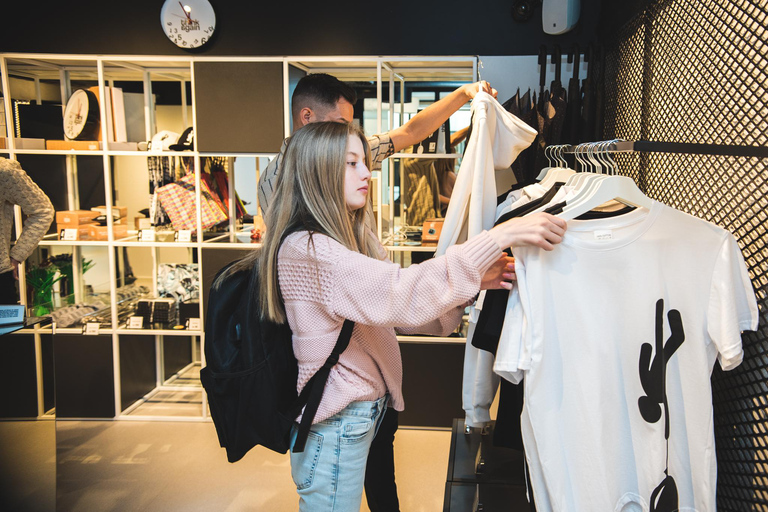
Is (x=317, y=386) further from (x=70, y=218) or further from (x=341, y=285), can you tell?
(x=70, y=218)

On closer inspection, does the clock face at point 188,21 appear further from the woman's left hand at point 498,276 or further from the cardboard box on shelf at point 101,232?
the woman's left hand at point 498,276

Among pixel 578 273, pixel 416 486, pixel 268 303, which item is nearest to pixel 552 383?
pixel 578 273

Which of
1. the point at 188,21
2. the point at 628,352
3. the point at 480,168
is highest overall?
the point at 188,21

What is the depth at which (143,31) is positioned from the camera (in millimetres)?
3891

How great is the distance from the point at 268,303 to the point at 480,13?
9.35ft

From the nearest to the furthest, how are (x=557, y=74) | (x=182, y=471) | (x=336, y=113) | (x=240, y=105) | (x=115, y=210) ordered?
(x=336, y=113) < (x=557, y=74) < (x=182, y=471) < (x=240, y=105) < (x=115, y=210)

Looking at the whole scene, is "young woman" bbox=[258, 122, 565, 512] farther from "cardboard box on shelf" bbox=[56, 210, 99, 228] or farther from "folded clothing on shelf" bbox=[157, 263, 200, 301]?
"cardboard box on shelf" bbox=[56, 210, 99, 228]

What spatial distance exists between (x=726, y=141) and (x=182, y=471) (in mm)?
3047

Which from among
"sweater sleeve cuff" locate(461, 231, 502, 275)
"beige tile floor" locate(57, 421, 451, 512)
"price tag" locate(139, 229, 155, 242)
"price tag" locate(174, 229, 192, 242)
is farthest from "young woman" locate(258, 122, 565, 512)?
"price tag" locate(139, 229, 155, 242)

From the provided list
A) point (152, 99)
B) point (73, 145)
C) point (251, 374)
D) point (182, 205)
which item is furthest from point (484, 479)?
point (152, 99)

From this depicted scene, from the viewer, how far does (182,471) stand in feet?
10.8

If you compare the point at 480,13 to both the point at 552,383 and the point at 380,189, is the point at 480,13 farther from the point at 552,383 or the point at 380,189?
the point at 552,383

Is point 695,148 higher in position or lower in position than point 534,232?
higher

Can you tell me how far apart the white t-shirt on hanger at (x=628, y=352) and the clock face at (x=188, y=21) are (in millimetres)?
3116
